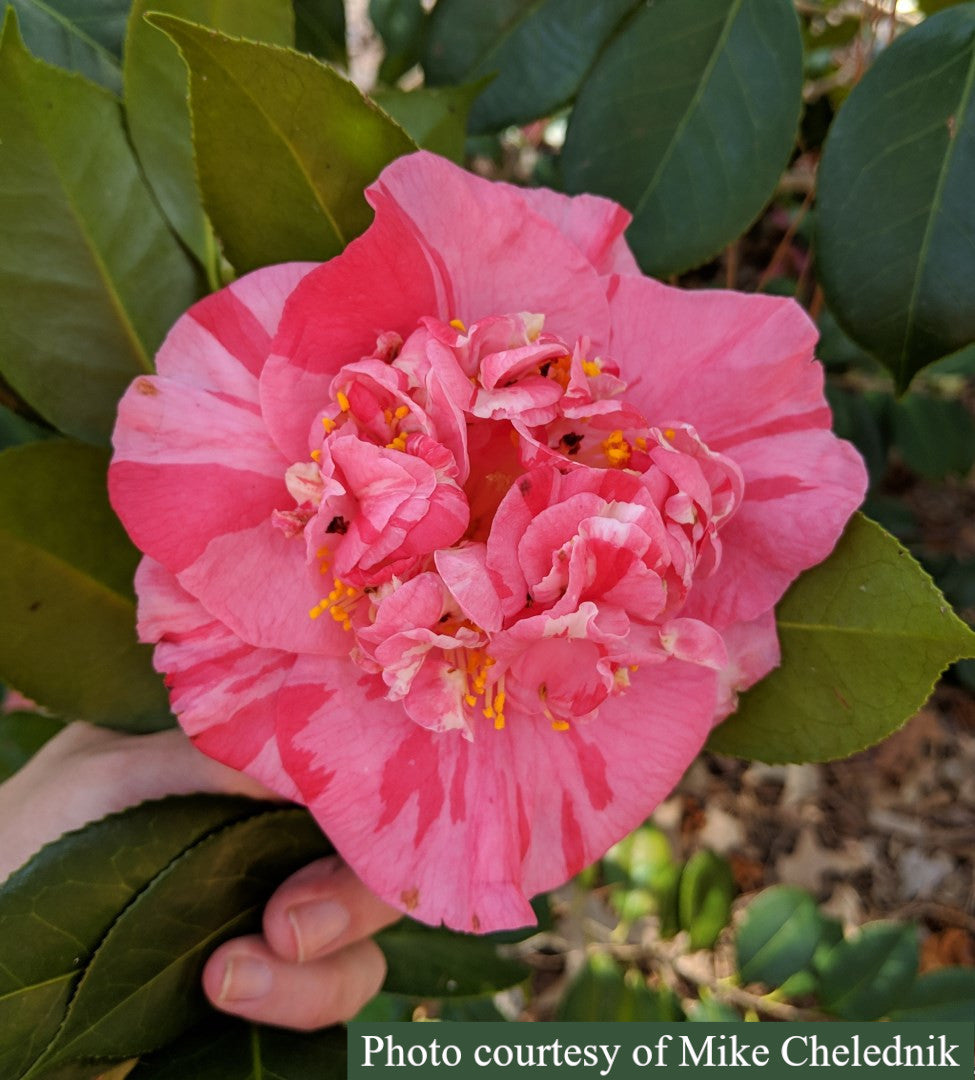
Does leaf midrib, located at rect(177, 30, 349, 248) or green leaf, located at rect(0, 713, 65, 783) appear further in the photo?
green leaf, located at rect(0, 713, 65, 783)

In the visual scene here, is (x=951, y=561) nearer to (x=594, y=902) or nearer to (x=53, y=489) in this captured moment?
(x=594, y=902)

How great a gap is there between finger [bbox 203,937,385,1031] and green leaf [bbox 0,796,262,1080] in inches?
3.9

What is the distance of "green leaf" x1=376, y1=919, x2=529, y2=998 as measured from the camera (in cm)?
Result: 89

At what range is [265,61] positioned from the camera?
0.49m

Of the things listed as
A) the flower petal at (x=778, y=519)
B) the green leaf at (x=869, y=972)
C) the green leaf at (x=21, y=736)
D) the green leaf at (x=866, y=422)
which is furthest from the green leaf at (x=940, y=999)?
the green leaf at (x=21, y=736)

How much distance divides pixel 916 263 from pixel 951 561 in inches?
41.5

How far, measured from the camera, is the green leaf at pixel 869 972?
1.11 metres

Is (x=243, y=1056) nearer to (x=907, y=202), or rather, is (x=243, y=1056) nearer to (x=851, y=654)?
(x=851, y=654)

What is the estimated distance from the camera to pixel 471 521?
1.78ft

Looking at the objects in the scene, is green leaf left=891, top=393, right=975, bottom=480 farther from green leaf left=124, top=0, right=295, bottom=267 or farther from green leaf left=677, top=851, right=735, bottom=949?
green leaf left=124, top=0, right=295, bottom=267

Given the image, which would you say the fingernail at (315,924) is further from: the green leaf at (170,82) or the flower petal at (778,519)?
the green leaf at (170,82)

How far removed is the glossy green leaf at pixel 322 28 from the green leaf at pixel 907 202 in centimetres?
44

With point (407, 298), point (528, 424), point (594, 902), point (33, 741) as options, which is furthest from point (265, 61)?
point (594, 902)

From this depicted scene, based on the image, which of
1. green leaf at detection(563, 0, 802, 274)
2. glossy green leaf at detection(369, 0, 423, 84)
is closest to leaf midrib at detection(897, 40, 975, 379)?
green leaf at detection(563, 0, 802, 274)
